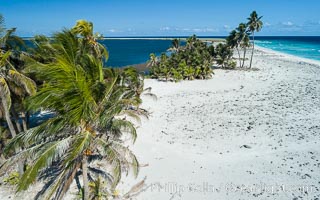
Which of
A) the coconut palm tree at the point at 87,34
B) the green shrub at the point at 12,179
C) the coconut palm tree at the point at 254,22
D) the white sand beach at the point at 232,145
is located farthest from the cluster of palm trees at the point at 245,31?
the green shrub at the point at 12,179

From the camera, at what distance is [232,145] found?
16938 mm

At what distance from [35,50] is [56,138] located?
7.45 metres

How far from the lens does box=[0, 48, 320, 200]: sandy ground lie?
1227 centimetres

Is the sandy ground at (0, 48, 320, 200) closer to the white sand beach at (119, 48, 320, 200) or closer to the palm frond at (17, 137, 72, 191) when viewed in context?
the white sand beach at (119, 48, 320, 200)

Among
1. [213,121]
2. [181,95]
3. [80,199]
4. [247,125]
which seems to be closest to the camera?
[80,199]

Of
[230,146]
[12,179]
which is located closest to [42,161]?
[12,179]

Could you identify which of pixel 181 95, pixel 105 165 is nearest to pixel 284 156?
pixel 105 165

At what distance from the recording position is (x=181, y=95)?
103 ft

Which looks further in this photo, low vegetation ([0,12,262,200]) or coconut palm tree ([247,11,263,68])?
coconut palm tree ([247,11,263,68])

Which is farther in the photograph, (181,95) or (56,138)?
(181,95)

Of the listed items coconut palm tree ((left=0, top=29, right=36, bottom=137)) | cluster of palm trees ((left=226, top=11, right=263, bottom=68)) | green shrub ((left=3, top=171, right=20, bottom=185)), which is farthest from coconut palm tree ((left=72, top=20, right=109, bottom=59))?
cluster of palm trees ((left=226, top=11, right=263, bottom=68))

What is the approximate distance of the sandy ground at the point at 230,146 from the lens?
1227cm

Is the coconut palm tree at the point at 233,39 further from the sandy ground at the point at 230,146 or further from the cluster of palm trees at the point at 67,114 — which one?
the cluster of palm trees at the point at 67,114

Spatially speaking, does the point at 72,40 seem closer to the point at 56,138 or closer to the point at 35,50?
the point at 56,138
